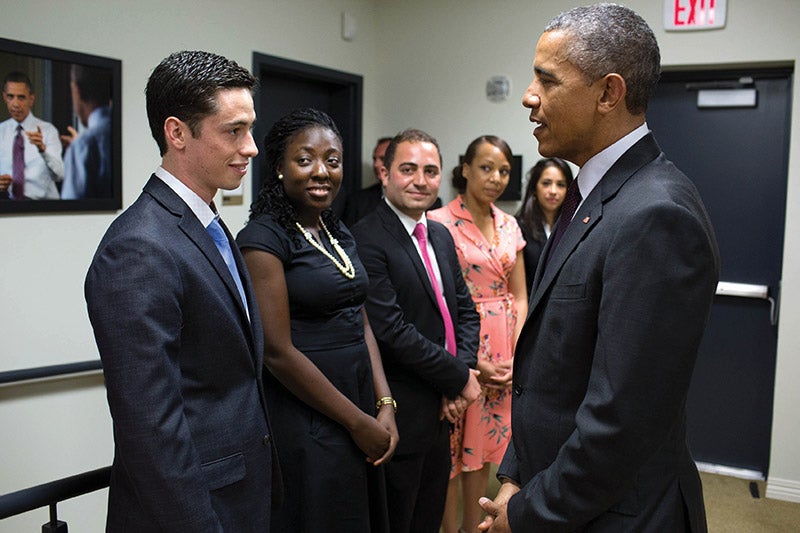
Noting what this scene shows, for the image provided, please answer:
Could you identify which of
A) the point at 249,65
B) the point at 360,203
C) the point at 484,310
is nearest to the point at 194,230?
the point at 484,310

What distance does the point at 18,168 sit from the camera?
256 centimetres

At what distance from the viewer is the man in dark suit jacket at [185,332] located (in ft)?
4.06

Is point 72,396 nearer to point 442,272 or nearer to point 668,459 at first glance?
point 442,272

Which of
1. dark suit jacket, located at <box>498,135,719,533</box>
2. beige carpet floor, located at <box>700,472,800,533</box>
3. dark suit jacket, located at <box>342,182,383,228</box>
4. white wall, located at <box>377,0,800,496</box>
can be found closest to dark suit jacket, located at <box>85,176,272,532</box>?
dark suit jacket, located at <box>498,135,719,533</box>

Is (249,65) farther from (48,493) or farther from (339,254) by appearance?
(48,493)

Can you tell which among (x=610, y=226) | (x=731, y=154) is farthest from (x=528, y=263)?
(x=610, y=226)

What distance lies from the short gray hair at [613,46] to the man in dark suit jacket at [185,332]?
2.09 feet

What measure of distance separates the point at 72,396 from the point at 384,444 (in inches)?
55.1

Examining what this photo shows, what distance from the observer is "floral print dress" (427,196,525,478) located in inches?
117

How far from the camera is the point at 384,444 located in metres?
2.11

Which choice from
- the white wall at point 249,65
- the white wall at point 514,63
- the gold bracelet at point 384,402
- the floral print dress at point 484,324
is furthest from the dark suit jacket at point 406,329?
the white wall at point 514,63

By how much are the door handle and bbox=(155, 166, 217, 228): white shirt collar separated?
315cm

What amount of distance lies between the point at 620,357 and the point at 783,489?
10.0ft

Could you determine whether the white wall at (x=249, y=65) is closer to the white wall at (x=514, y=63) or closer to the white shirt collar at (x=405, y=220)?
the white wall at (x=514, y=63)
